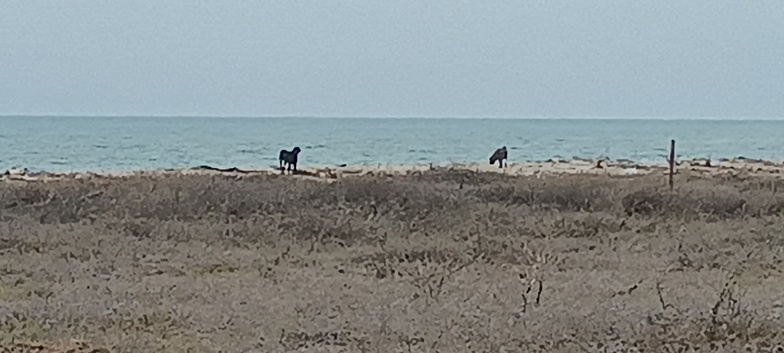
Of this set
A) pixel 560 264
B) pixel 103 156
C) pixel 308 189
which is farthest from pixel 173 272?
pixel 103 156

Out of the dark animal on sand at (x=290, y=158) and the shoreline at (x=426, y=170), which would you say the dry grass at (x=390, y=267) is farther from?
the dark animal on sand at (x=290, y=158)

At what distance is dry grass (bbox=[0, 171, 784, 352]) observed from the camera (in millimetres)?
6625

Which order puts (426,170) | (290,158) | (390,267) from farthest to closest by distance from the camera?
1. (290,158)
2. (426,170)
3. (390,267)

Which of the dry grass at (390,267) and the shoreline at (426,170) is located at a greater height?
A: the dry grass at (390,267)

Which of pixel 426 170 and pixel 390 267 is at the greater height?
pixel 390 267

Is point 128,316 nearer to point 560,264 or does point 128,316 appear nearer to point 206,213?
point 560,264

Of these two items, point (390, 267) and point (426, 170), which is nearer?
point (390, 267)

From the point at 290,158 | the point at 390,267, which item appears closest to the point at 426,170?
the point at 290,158

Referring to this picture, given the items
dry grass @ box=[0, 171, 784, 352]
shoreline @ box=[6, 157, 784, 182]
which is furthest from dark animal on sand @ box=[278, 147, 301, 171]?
dry grass @ box=[0, 171, 784, 352]

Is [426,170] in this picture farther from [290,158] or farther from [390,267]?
[390,267]

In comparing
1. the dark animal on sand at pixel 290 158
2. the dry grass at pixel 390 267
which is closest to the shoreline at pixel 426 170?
the dark animal on sand at pixel 290 158

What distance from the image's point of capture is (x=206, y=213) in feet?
42.3

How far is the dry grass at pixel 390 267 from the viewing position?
662 cm

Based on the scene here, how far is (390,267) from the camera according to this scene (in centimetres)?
945
